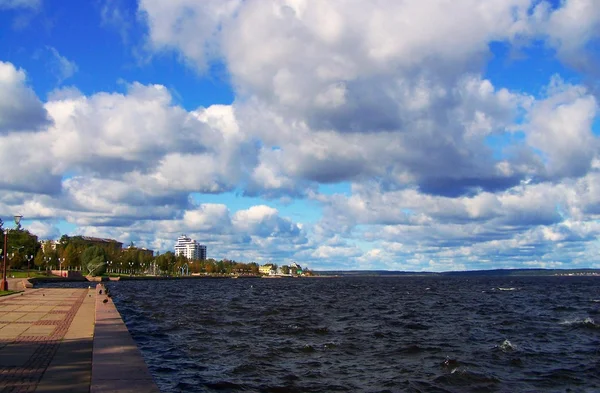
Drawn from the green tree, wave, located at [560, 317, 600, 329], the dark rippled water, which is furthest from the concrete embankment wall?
the green tree

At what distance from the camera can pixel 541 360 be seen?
76.2ft

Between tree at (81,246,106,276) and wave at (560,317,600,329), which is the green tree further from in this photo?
wave at (560,317,600,329)

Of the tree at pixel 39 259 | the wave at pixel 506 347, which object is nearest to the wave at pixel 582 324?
the wave at pixel 506 347

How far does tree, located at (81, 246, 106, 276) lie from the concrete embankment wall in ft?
503

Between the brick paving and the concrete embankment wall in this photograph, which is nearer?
the concrete embankment wall

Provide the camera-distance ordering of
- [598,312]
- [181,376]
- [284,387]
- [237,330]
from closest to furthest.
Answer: [284,387] < [181,376] < [237,330] < [598,312]

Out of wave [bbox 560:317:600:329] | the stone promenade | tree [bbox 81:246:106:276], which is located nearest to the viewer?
the stone promenade

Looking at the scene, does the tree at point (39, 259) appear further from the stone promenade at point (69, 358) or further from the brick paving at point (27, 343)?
the stone promenade at point (69, 358)

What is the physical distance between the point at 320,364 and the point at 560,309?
131 feet

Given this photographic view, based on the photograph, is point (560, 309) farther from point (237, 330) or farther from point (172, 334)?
point (172, 334)

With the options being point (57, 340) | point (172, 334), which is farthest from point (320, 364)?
point (172, 334)

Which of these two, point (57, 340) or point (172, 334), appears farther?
point (172, 334)

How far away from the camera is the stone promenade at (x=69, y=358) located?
11.8 m

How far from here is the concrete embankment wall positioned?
11.4 meters
